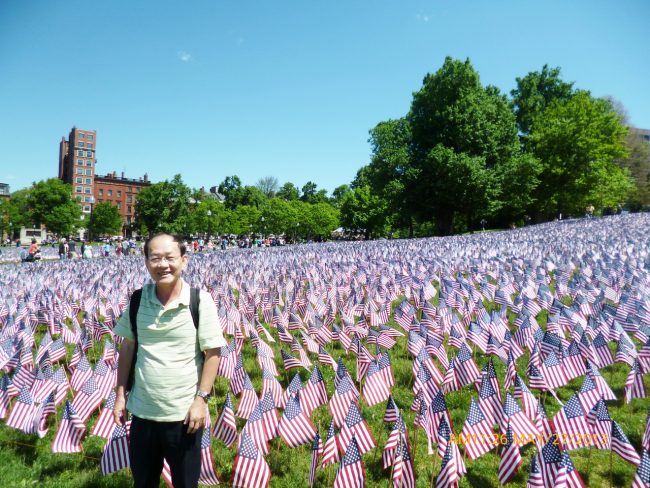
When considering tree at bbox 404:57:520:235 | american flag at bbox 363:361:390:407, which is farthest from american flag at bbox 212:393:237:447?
tree at bbox 404:57:520:235

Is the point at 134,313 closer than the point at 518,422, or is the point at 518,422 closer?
the point at 134,313

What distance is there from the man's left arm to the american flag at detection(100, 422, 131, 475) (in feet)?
5.03

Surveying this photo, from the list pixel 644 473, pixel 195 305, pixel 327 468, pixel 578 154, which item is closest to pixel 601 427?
pixel 644 473

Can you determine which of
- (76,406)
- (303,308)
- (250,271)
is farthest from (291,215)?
(76,406)

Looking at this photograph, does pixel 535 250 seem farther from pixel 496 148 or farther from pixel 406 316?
pixel 496 148

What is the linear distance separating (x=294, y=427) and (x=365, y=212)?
6183cm

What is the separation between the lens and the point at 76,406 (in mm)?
4707

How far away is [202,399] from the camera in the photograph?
2658mm

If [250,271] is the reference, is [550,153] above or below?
above

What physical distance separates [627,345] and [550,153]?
4209 centimetres

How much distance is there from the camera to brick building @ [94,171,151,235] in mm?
113562

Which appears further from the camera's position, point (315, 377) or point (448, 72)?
point (448, 72)
